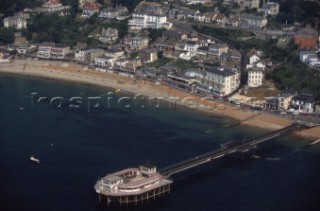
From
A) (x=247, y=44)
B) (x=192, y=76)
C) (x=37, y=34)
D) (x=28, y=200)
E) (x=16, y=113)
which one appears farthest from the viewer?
(x=37, y=34)

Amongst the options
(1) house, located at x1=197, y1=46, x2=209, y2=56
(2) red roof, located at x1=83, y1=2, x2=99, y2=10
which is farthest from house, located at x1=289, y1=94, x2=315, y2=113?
(2) red roof, located at x1=83, y1=2, x2=99, y2=10

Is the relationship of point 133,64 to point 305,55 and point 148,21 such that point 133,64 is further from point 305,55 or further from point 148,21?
point 305,55

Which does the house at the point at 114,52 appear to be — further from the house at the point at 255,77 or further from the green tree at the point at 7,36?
the house at the point at 255,77

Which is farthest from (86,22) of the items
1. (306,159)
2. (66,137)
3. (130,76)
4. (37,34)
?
(306,159)

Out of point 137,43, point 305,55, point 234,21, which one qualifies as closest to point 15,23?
point 137,43

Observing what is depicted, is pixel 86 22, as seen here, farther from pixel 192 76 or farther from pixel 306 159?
pixel 306 159
